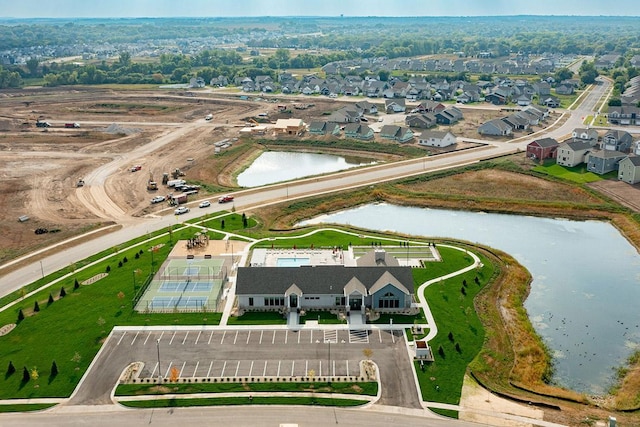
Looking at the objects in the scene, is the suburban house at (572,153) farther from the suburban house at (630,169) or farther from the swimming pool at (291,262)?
the swimming pool at (291,262)

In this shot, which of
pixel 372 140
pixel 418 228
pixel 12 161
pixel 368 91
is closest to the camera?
pixel 418 228

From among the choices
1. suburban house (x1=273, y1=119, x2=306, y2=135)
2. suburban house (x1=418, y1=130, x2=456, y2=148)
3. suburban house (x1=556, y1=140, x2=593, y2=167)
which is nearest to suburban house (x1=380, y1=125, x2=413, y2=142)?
suburban house (x1=418, y1=130, x2=456, y2=148)

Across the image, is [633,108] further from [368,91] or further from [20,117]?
[20,117]

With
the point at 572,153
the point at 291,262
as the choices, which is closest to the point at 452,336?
the point at 291,262

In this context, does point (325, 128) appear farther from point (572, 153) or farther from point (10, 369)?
point (10, 369)

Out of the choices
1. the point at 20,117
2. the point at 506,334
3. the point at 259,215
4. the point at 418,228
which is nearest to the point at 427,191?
the point at 418,228

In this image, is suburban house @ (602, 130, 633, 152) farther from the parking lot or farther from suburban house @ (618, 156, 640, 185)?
the parking lot
